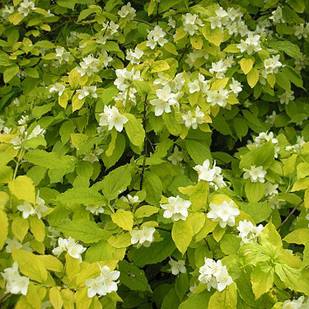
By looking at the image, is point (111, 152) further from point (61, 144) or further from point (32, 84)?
point (32, 84)

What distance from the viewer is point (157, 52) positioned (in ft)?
7.52

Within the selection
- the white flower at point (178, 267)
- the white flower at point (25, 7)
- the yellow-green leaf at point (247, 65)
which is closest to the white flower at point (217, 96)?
the yellow-green leaf at point (247, 65)

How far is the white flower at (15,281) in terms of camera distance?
105 centimetres

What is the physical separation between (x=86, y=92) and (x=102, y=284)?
115cm

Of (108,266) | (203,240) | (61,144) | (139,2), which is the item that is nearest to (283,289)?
(203,240)

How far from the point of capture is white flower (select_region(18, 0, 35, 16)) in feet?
8.47

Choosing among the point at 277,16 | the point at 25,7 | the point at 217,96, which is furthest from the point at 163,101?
the point at 277,16

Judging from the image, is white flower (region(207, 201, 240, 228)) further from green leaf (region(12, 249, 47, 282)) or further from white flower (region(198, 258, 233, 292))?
green leaf (region(12, 249, 47, 282))

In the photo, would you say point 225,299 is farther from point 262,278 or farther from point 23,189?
point 23,189

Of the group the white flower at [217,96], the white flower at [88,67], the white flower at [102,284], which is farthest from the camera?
the white flower at [88,67]

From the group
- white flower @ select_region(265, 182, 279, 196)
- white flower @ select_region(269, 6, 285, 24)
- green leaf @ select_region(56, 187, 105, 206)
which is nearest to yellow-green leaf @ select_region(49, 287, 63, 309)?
green leaf @ select_region(56, 187, 105, 206)

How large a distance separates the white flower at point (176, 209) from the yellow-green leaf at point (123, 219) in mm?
137

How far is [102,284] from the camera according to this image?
46.2 inches

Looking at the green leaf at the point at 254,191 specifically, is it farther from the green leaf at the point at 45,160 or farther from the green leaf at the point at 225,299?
the green leaf at the point at 45,160
